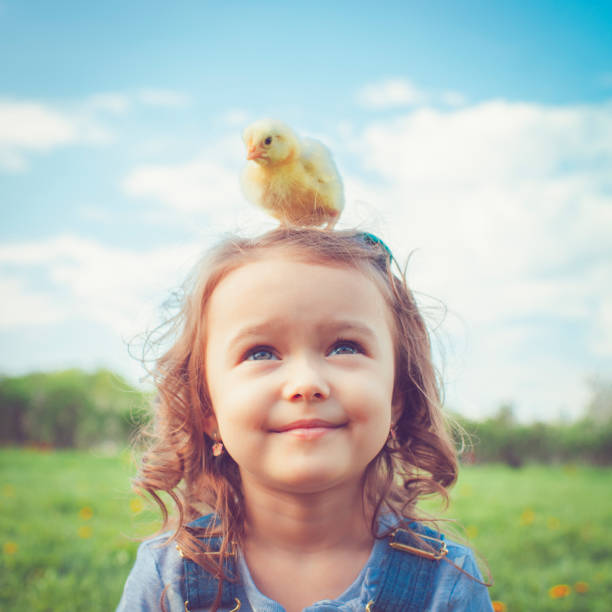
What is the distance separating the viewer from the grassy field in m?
2.93

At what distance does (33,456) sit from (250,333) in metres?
7.55

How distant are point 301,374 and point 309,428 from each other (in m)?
0.13

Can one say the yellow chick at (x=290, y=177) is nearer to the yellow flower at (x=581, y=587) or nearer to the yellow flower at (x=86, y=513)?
the yellow flower at (x=581, y=587)

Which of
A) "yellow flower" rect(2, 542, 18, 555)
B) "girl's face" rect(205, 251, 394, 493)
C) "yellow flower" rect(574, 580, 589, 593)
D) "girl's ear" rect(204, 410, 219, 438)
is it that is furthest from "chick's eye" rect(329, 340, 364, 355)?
"yellow flower" rect(2, 542, 18, 555)

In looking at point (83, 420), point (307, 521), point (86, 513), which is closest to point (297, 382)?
point (307, 521)

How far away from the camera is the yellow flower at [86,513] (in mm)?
4254

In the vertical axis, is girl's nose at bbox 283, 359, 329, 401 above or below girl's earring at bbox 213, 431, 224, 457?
above

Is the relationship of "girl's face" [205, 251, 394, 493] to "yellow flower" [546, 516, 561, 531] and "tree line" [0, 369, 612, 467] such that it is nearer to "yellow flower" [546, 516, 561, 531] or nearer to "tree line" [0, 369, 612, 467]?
"yellow flower" [546, 516, 561, 531]

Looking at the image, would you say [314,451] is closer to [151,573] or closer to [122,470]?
[151,573]

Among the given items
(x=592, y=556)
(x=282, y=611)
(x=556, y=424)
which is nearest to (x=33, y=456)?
(x=592, y=556)

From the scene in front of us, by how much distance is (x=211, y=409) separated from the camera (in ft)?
5.87

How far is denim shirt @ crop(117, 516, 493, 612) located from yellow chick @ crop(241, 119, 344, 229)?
100 cm

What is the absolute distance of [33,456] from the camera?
780cm

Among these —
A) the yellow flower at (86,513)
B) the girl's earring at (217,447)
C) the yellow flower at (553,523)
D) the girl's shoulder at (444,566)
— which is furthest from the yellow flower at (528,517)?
the girl's earring at (217,447)
